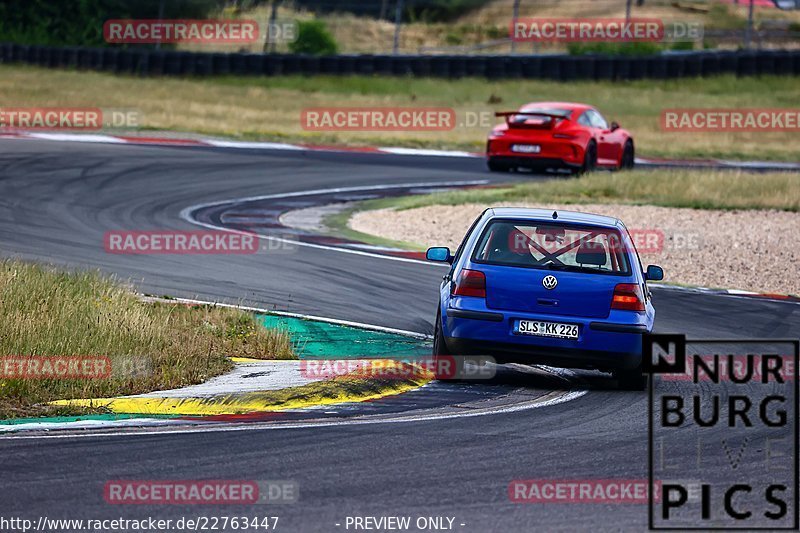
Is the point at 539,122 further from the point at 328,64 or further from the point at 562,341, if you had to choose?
the point at 328,64

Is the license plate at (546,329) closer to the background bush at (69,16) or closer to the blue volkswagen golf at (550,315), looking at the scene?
the blue volkswagen golf at (550,315)

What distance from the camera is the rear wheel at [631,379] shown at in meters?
10.3

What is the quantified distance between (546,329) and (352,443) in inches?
104

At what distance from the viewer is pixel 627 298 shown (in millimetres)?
10234

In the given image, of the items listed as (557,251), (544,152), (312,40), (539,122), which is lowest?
(544,152)

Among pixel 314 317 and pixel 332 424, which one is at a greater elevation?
pixel 332 424

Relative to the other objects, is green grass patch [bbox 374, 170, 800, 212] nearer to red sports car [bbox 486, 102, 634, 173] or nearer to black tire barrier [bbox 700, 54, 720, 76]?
red sports car [bbox 486, 102, 634, 173]

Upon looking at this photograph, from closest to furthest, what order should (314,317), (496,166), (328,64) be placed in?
(314,317)
(496,166)
(328,64)

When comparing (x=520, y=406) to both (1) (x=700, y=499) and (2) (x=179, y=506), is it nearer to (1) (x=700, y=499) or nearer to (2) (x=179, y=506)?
(1) (x=700, y=499)

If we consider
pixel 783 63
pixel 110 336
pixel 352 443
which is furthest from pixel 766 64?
pixel 352 443

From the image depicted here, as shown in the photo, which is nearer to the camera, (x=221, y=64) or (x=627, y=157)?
(x=627, y=157)

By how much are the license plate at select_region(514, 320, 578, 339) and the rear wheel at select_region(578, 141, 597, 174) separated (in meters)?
16.7

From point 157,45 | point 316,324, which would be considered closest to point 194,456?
point 316,324

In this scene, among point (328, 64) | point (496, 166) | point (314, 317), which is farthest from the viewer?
point (328, 64)
